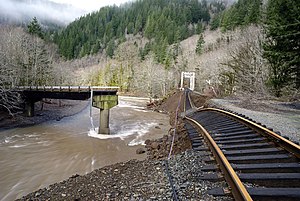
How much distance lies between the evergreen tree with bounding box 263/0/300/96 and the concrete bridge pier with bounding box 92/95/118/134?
1280 centimetres

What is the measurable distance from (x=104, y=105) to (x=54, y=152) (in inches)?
260

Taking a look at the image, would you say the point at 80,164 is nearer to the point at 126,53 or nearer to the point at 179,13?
the point at 126,53

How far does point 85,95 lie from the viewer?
20828mm

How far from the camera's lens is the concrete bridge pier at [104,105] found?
18.2 metres

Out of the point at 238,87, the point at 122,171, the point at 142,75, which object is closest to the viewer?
the point at 122,171

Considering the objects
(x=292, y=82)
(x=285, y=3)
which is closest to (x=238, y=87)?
(x=292, y=82)

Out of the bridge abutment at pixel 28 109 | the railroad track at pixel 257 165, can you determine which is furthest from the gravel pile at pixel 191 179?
the bridge abutment at pixel 28 109

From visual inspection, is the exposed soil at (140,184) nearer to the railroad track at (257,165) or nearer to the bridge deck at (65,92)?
the railroad track at (257,165)

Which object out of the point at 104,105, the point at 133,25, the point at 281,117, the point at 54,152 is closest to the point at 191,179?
the point at 281,117

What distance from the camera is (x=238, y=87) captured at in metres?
27.7

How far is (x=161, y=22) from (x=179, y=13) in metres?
17.2

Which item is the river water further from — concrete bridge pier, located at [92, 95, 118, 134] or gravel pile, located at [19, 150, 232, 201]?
gravel pile, located at [19, 150, 232, 201]

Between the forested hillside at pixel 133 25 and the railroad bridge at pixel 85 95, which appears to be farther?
the forested hillside at pixel 133 25

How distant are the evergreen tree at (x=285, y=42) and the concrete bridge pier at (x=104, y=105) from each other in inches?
504
